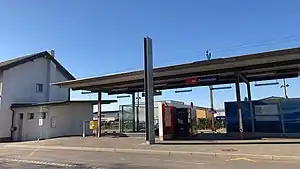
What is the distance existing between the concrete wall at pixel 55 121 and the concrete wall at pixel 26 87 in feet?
3.73

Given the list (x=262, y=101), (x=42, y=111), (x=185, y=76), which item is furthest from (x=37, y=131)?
(x=262, y=101)

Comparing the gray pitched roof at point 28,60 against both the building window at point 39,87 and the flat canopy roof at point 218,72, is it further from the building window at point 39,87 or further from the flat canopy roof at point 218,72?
the flat canopy roof at point 218,72

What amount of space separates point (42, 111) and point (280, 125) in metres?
20.6

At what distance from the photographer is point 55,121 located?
30203 mm

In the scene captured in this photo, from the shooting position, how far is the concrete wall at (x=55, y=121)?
29.9 metres

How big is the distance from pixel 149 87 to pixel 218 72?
5.52 metres

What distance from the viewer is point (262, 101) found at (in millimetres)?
24078

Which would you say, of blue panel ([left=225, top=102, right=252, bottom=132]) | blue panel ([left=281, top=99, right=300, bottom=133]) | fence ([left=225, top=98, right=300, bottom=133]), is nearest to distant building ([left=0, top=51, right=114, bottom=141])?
blue panel ([left=225, top=102, right=252, bottom=132])

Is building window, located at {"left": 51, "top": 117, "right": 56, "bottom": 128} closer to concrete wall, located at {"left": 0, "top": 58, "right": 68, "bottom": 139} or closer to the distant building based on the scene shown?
the distant building

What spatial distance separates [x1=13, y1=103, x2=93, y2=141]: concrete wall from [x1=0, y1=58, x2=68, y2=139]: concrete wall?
1.14 m

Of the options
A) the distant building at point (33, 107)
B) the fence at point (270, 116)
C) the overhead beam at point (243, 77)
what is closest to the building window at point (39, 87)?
the distant building at point (33, 107)

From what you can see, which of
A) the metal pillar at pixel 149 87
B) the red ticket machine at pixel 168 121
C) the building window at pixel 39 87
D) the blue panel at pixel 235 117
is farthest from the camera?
the building window at pixel 39 87

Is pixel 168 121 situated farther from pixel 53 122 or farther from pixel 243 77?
pixel 53 122

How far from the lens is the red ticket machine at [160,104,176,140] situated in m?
23.8
